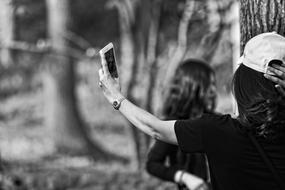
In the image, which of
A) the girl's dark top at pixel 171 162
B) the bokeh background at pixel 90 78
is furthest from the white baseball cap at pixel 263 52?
the bokeh background at pixel 90 78

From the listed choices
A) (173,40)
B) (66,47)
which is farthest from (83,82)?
(173,40)

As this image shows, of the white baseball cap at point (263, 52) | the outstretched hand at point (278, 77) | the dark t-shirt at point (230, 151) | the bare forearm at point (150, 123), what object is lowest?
the dark t-shirt at point (230, 151)

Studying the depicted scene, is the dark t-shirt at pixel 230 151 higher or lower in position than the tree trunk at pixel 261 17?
lower

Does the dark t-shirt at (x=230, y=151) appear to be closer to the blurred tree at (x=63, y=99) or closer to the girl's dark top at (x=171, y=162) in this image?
the girl's dark top at (x=171, y=162)

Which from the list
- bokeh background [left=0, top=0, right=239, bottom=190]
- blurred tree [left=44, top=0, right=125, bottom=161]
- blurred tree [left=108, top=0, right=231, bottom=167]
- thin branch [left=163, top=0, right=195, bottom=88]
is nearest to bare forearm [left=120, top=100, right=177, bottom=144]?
bokeh background [left=0, top=0, right=239, bottom=190]

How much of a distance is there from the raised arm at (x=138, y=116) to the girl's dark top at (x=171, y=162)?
1.02m

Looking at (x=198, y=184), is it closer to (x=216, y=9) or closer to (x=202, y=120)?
(x=202, y=120)

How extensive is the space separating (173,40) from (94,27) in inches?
523

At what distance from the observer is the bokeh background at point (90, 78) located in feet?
26.4

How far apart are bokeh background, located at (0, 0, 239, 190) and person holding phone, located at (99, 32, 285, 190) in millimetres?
3983

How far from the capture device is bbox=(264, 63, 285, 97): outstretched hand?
9.13 feet

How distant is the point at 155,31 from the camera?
29.8 feet

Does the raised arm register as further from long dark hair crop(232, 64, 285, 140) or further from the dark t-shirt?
long dark hair crop(232, 64, 285, 140)

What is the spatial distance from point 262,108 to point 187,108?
1400 mm
